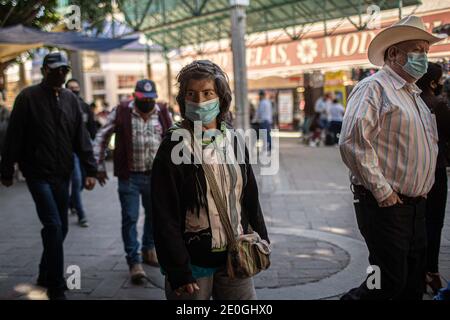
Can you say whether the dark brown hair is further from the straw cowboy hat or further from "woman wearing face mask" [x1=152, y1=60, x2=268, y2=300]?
the straw cowboy hat

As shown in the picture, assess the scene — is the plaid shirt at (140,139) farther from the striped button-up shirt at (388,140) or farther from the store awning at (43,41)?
the store awning at (43,41)

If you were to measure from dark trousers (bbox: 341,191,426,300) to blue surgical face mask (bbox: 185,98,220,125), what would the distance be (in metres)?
1.00

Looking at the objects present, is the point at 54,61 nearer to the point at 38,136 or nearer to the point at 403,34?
the point at 38,136

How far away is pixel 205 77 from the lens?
2.40 metres

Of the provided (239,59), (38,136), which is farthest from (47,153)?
(239,59)

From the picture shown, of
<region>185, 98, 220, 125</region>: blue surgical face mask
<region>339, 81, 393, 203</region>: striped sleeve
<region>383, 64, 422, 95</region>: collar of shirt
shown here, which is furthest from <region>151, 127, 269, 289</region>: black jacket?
<region>383, 64, 422, 95</region>: collar of shirt

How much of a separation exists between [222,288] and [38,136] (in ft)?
7.09

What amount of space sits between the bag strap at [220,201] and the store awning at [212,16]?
5761mm

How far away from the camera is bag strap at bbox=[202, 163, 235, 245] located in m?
2.39

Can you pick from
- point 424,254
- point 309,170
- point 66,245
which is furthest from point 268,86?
point 424,254

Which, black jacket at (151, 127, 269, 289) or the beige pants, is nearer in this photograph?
black jacket at (151, 127, 269, 289)

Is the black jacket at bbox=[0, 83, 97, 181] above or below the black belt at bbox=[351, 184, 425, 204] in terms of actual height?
above

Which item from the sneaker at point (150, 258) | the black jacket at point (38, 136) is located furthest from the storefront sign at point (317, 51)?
the sneaker at point (150, 258)

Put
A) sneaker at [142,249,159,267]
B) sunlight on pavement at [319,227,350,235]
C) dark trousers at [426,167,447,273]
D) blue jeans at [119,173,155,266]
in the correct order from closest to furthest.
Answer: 1. dark trousers at [426,167,447,273]
2. blue jeans at [119,173,155,266]
3. sneaker at [142,249,159,267]
4. sunlight on pavement at [319,227,350,235]
